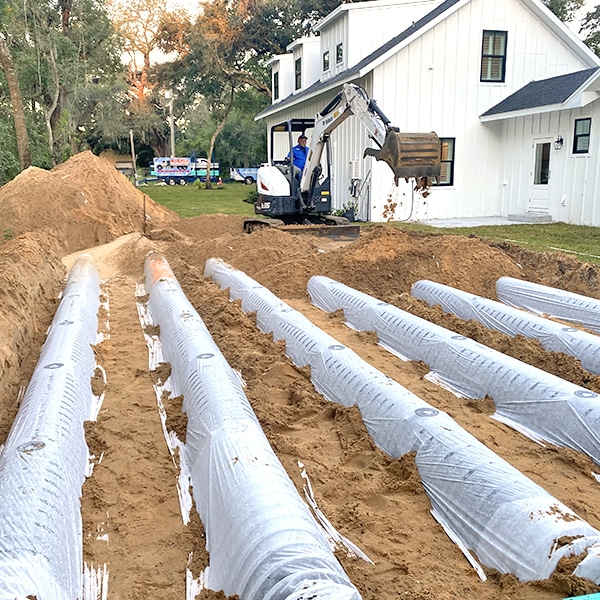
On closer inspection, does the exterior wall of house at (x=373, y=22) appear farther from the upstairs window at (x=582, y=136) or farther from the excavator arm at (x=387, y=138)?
the excavator arm at (x=387, y=138)

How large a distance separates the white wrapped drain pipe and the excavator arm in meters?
2.45

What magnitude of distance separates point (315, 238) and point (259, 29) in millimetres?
22869

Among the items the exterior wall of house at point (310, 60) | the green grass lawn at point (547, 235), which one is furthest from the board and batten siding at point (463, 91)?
the exterior wall of house at point (310, 60)

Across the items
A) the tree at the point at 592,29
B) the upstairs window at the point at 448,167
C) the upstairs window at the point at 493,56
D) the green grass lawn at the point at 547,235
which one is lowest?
the green grass lawn at the point at 547,235

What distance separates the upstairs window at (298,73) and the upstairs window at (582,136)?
11888mm

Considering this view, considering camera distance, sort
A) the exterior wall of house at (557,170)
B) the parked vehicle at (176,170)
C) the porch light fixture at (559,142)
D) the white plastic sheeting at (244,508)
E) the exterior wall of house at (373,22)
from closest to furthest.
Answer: the white plastic sheeting at (244,508)
the exterior wall of house at (557,170)
the porch light fixture at (559,142)
the exterior wall of house at (373,22)
the parked vehicle at (176,170)

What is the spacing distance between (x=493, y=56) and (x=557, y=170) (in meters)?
4.40

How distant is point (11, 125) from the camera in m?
21.4

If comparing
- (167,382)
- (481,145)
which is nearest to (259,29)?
(481,145)

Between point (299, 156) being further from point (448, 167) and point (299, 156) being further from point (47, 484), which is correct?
point (47, 484)

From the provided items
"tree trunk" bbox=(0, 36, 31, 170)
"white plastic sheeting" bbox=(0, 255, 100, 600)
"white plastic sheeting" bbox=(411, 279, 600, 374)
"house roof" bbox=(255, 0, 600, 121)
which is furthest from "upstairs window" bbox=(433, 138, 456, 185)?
"white plastic sheeting" bbox=(0, 255, 100, 600)

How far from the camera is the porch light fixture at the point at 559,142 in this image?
16.2 m

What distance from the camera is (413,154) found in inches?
332

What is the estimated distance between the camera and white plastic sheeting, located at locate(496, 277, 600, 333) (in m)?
6.92
